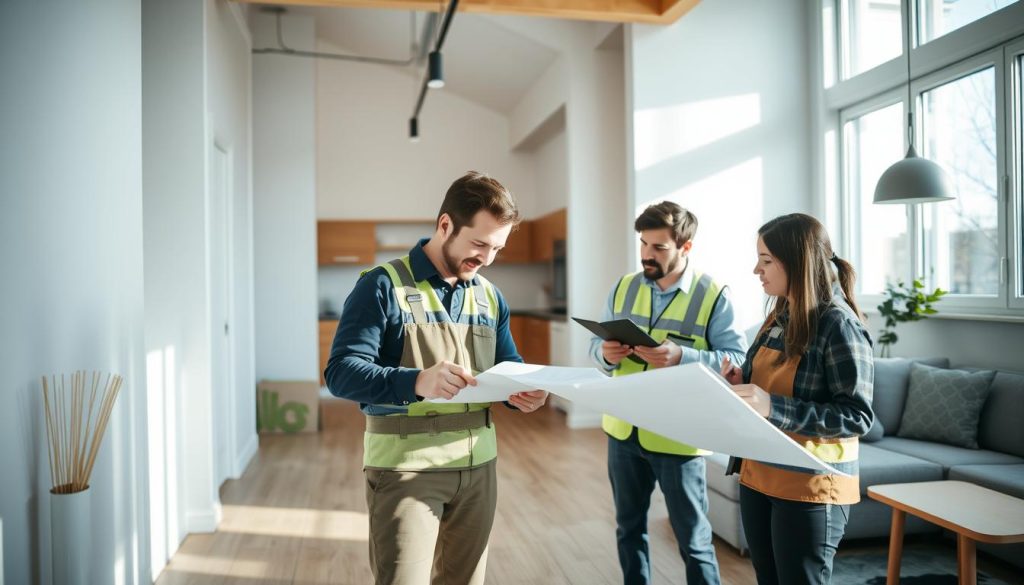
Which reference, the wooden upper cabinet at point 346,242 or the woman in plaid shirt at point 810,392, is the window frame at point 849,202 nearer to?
the woman in plaid shirt at point 810,392

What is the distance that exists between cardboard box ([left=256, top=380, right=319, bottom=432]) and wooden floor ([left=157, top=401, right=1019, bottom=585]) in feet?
2.20

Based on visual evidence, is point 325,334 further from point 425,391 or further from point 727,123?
point 425,391

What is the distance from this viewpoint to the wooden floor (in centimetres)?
324

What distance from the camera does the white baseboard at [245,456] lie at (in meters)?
4.99

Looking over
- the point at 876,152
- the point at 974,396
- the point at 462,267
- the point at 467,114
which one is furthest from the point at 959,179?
the point at 467,114

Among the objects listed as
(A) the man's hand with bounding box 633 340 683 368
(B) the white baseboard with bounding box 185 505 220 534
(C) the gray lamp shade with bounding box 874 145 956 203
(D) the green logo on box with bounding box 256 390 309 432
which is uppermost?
(C) the gray lamp shade with bounding box 874 145 956 203

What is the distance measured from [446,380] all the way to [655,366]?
102 centimetres

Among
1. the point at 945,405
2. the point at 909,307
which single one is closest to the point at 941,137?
the point at 909,307

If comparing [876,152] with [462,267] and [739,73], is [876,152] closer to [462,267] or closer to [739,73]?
[739,73]

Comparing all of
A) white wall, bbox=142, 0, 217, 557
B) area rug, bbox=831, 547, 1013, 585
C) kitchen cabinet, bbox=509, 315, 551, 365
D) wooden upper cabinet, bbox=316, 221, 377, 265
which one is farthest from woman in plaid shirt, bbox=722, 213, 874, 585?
wooden upper cabinet, bbox=316, 221, 377, 265

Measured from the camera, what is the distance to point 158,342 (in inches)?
143

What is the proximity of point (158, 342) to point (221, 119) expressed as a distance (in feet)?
5.29

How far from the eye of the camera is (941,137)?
15.1 feet

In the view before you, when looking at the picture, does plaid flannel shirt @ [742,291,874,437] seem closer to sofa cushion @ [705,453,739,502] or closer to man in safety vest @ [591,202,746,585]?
man in safety vest @ [591,202,746,585]
